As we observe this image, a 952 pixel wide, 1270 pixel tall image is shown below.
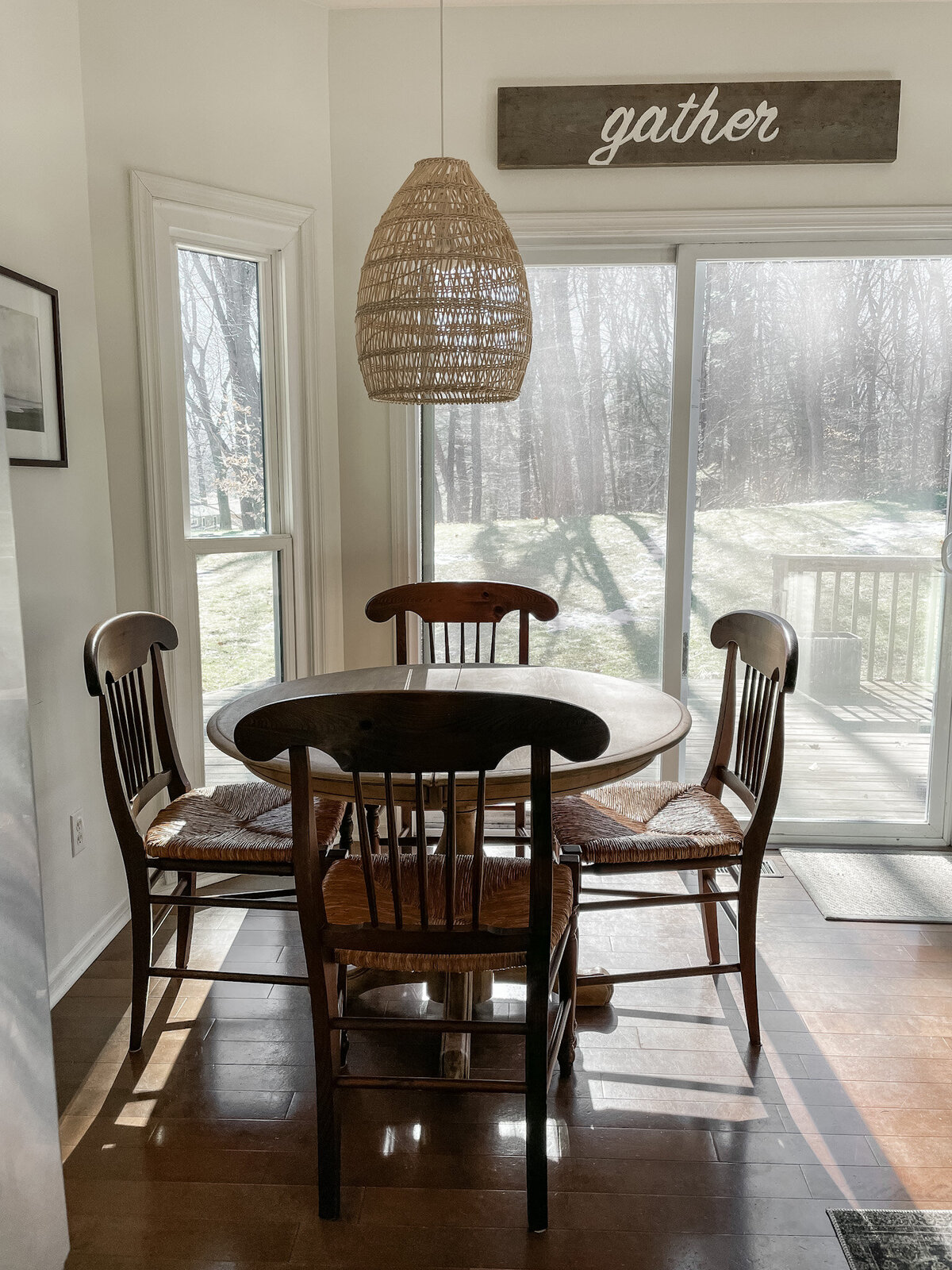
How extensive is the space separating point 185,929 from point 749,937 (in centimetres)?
141

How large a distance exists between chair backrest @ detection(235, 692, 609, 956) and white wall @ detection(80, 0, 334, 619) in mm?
1575

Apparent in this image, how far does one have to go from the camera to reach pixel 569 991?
2.04 metres

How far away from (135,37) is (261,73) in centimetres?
43

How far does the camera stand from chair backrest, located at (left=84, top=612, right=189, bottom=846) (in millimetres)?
2100

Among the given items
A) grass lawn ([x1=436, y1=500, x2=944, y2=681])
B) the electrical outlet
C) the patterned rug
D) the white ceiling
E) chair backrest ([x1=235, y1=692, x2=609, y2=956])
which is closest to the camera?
chair backrest ([x1=235, y1=692, x2=609, y2=956])

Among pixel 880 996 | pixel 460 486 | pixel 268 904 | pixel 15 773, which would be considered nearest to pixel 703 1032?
pixel 880 996

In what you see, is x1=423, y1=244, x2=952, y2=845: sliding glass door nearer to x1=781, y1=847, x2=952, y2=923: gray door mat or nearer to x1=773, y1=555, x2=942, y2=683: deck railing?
x1=773, y1=555, x2=942, y2=683: deck railing

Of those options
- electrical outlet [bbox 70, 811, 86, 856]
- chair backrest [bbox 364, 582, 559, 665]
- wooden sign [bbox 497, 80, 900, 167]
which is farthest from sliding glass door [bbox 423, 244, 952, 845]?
electrical outlet [bbox 70, 811, 86, 856]

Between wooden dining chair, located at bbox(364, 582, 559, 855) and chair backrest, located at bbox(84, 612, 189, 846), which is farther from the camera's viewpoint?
wooden dining chair, located at bbox(364, 582, 559, 855)

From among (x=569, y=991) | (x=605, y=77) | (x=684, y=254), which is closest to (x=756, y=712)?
(x=569, y=991)

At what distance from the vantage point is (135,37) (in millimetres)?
2695

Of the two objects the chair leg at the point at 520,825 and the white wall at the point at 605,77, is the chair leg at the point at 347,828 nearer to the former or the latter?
the chair leg at the point at 520,825

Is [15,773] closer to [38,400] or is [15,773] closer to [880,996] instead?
[38,400]

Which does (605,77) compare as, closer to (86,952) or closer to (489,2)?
(489,2)
